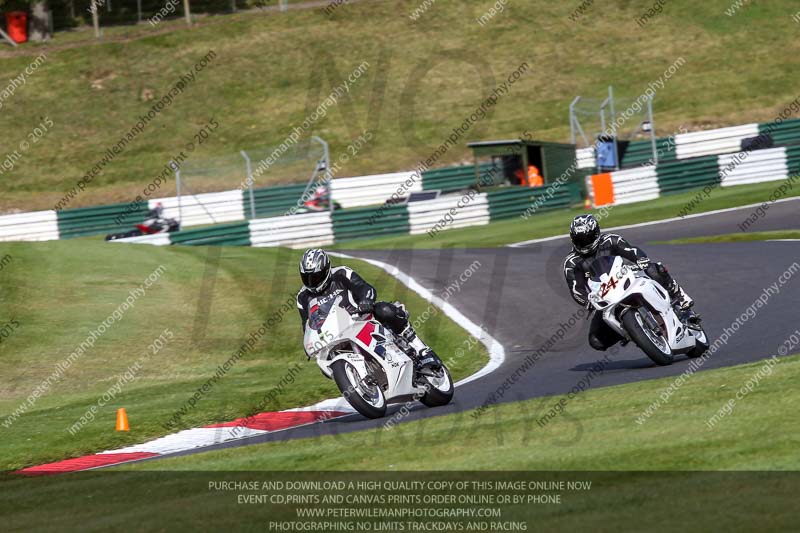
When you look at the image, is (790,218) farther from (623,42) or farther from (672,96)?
(623,42)

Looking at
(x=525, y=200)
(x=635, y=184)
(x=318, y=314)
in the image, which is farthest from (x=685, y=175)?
(x=318, y=314)

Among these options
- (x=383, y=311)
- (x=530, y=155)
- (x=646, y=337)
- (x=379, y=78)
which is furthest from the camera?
(x=379, y=78)

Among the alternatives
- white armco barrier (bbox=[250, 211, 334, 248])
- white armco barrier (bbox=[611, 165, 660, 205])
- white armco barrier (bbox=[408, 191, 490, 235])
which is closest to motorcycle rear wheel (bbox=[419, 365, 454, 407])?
white armco barrier (bbox=[250, 211, 334, 248])

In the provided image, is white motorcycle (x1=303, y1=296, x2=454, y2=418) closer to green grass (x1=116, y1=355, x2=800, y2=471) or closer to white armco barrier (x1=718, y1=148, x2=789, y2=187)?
green grass (x1=116, y1=355, x2=800, y2=471)

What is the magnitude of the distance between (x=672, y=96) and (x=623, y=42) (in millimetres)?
6141

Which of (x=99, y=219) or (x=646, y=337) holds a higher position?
(x=646, y=337)

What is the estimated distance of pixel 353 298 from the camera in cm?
1206

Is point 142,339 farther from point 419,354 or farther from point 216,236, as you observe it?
point 216,236

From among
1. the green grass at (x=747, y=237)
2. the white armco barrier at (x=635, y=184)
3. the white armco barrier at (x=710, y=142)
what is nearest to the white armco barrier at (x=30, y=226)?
the white armco barrier at (x=635, y=184)

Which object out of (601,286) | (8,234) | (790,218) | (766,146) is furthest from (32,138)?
(601,286)

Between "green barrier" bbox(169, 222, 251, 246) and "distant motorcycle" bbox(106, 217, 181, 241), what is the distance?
10.1 ft

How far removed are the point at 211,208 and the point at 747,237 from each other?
21.2 meters

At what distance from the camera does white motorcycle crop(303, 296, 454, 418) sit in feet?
37.8

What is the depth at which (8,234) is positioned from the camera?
134ft
